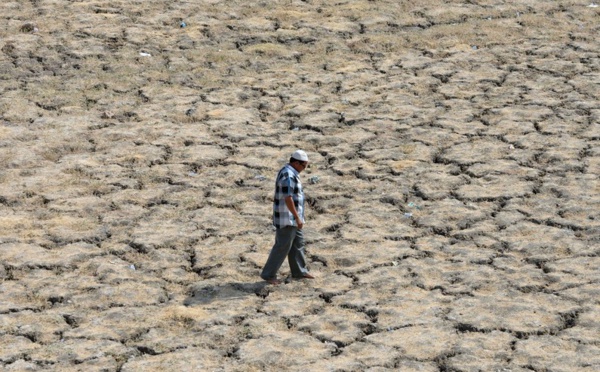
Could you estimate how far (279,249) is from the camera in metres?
7.84

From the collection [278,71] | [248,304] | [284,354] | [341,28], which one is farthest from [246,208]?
[341,28]

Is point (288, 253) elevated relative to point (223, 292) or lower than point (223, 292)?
elevated

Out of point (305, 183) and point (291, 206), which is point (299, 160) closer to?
point (291, 206)

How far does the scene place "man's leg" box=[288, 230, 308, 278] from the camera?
26.0 feet

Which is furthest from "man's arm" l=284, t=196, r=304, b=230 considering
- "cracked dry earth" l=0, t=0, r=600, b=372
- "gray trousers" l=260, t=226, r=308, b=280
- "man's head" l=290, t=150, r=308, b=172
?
"cracked dry earth" l=0, t=0, r=600, b=372

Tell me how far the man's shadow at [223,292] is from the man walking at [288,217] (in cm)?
11

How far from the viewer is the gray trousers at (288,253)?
25.7 feet

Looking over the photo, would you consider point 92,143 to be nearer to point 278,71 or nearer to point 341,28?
point 278,71

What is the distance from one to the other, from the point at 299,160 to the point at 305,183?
185 centimetres

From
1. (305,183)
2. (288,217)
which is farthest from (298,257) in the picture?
(305,183)

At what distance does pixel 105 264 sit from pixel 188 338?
128cm

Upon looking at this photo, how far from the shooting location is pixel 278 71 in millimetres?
12172

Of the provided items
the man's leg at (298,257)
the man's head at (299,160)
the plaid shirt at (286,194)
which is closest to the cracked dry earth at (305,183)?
the man's leg at (298,257)

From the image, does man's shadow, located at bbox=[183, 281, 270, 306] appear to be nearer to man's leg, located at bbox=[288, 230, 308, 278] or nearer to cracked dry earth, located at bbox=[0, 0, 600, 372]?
cracked dry earth, located at bbox=[0, 0, 600, 372]
